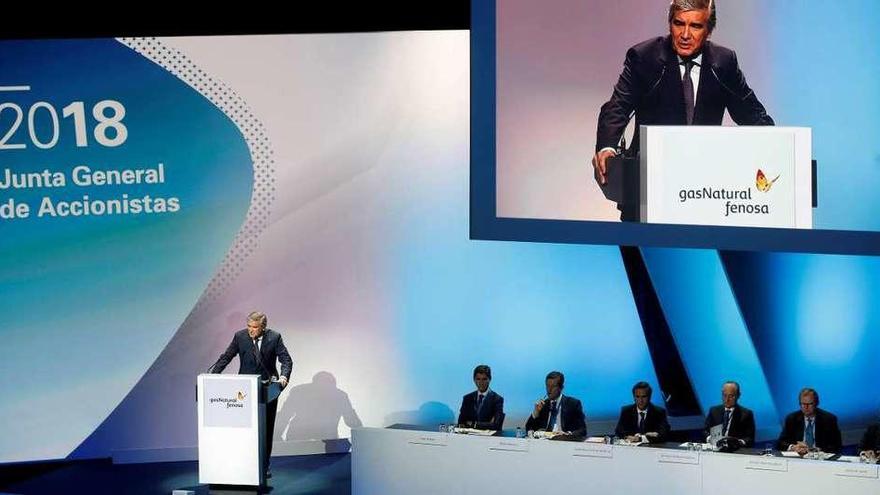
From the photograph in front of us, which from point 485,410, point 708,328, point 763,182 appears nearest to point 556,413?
point 485,410

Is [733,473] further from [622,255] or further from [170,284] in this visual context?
[170,284]

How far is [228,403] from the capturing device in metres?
8.66

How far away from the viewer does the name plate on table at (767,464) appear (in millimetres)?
7441

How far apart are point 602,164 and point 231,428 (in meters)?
2.95

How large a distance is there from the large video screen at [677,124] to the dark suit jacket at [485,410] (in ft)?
3.59

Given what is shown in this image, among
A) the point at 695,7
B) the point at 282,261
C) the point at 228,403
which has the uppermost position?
the point at 695,7

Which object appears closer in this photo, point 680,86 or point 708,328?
point 680,86

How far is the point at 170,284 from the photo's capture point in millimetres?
10344

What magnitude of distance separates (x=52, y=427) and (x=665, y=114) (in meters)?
5.28

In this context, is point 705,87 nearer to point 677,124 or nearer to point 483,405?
point 677,124

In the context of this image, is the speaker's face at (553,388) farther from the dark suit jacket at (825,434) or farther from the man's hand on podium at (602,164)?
the dark suit jacket at (825,434)

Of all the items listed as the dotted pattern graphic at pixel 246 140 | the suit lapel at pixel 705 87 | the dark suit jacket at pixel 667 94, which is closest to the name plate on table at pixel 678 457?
the dark suit jacket at pixel 667 94

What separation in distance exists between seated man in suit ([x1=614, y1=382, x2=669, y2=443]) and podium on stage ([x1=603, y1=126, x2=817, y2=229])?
3.61 ft

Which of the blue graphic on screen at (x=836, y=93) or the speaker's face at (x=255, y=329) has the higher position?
the blue graphic on screen at (x=836, y=93)
